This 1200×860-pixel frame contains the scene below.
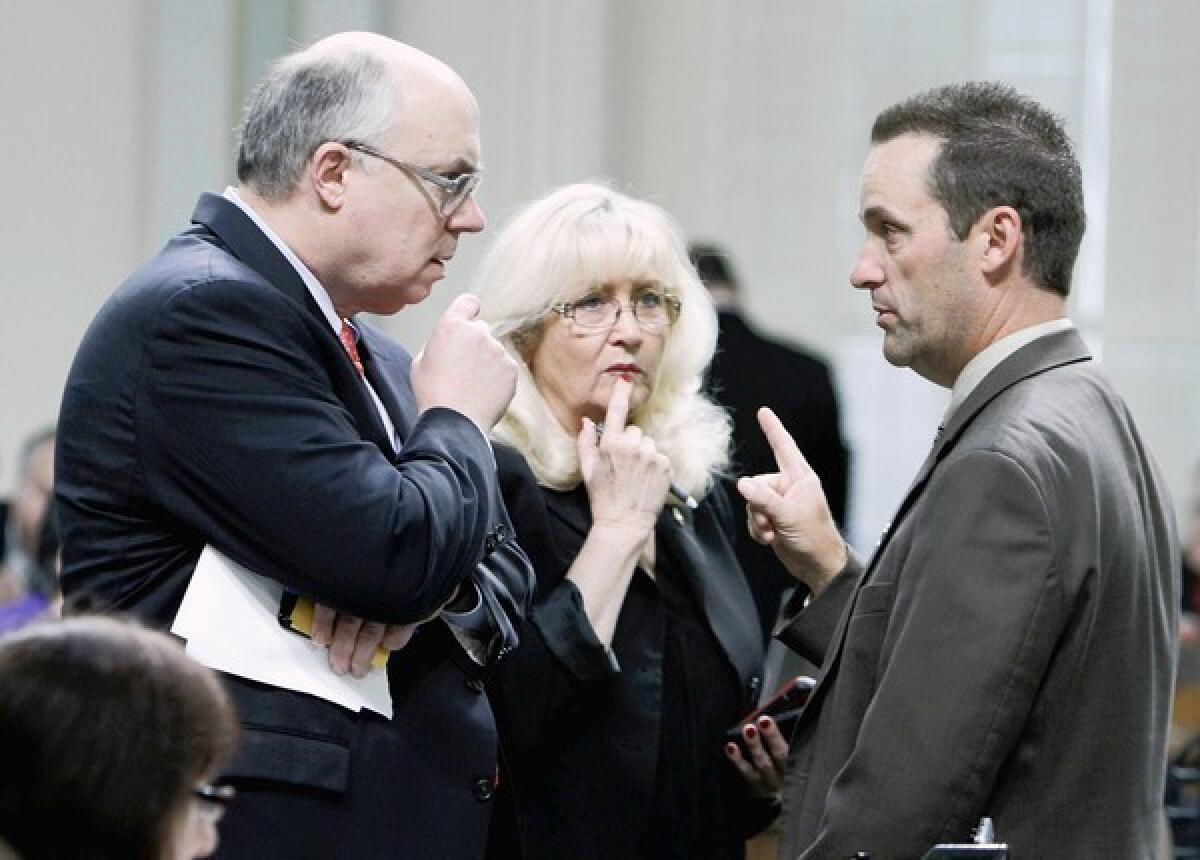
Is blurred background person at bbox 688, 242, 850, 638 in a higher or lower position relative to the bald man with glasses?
lower

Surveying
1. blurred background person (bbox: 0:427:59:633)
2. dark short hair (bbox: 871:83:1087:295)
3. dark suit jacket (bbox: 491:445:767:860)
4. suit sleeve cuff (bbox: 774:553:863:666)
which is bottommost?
blurred background person (bbox: 0:427:59:633)

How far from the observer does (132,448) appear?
2303 mm

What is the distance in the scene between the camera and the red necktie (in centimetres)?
255

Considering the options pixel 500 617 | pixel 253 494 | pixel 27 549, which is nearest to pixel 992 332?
pixel 500 617

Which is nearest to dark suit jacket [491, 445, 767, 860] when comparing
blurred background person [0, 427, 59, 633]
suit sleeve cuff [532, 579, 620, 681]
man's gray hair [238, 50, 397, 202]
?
suit sleeve cuff [532, 579, 620, 681]

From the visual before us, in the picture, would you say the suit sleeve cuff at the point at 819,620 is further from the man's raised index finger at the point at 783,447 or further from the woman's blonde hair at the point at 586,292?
the woman's blonde hair at the point at 586,292

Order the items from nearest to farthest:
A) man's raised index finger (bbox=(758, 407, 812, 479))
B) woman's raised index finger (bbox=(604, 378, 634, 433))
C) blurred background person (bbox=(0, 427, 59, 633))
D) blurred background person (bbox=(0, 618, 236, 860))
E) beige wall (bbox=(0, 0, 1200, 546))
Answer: blurred background person (bbox=(0, 618, 236, 860))
man's raised index finger (bbox=(758, 407, 812, 479))
woman's raised index finger (bbox=(604, 378, 634, 433))
blurred background person (bbox=(0, 427, 59, 633))
beige wall (bbox=(0, 0, 1200, 546))

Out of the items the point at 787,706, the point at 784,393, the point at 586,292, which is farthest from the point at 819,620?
the point at 784,393

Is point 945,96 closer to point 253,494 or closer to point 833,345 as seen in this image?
point 253,494

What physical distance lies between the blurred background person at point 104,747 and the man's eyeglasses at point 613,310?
1.62 m

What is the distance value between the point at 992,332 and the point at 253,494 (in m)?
0.89

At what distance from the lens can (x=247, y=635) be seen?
2.33 m

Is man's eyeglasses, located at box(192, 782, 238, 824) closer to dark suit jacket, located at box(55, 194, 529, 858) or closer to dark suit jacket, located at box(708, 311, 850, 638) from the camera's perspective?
dark suit jacket, located at box(55, 194, 529, 858)

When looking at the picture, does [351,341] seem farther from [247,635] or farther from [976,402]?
[976,402]
